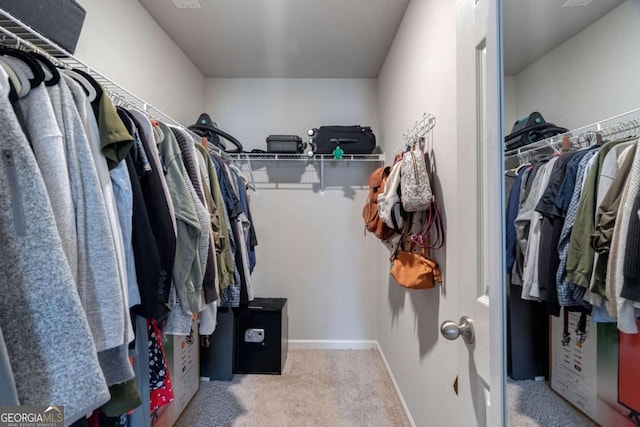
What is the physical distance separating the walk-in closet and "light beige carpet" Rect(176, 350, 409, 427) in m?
0.02

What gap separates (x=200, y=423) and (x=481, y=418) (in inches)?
68.4

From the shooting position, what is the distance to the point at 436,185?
54.3 inches

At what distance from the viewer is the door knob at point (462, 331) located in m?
0.74

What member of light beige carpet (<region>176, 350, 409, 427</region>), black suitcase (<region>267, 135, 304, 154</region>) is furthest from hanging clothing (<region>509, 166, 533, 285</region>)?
black suitcase (<region>267, 135, 304, 154</region>)

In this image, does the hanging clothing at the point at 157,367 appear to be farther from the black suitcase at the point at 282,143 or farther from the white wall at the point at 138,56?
the black suitcase at the point at 282,143

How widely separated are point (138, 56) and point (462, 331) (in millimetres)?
2172

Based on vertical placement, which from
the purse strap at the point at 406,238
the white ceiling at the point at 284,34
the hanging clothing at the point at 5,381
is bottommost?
the hanging clothing at the point at 5,381

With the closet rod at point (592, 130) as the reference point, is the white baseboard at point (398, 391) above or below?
below

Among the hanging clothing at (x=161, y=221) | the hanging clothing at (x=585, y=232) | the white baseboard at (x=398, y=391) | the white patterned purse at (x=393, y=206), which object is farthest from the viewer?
the white baseboard at (x=398, y=391)

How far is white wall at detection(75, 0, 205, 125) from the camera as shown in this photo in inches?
56.3

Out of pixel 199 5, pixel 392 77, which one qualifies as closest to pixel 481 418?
pixel 392 77

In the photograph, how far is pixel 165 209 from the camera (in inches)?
38.5

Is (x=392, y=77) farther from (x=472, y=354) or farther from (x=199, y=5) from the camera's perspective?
(x=472, y=354)

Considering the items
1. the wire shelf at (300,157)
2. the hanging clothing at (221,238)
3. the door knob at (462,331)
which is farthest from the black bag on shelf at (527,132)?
the wire shelf at (300,157)
